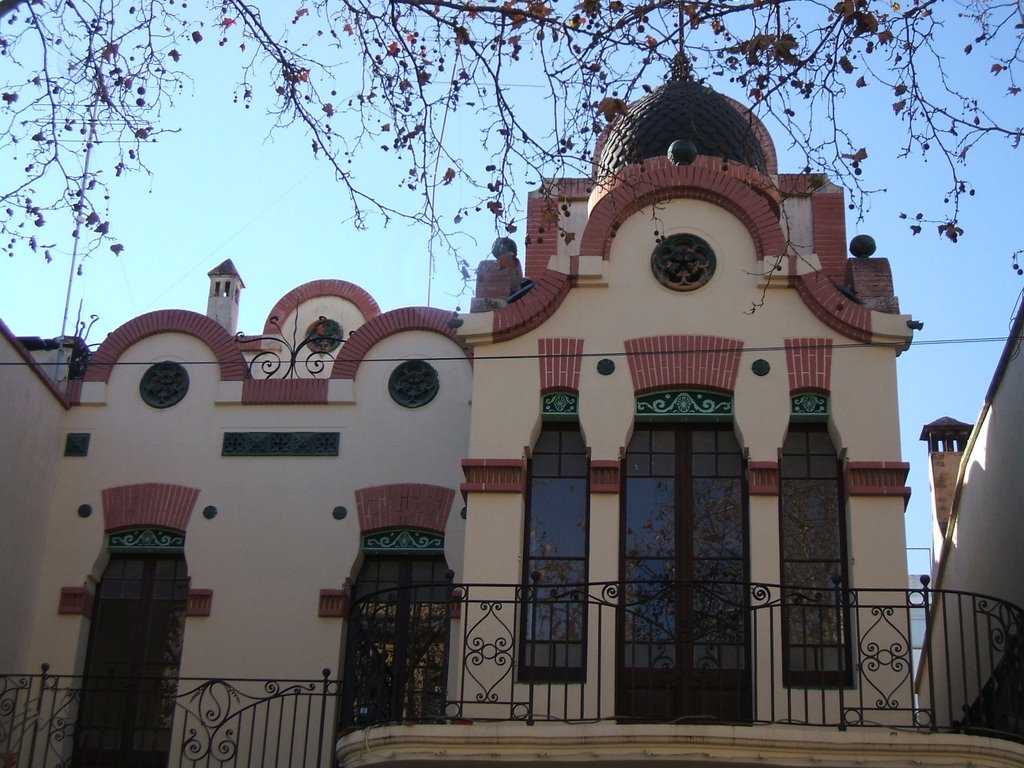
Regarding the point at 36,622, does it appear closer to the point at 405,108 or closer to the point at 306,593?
the point at 306,593

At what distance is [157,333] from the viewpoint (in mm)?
16141

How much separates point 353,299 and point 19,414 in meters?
7.71

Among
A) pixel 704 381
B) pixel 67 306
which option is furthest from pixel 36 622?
pixel 704 381

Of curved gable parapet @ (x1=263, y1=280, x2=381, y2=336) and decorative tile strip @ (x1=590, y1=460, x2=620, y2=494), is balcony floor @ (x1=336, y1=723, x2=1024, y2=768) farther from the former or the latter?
curved gable parapet @ (x1=263, y1=280, x2=381, y2=336)

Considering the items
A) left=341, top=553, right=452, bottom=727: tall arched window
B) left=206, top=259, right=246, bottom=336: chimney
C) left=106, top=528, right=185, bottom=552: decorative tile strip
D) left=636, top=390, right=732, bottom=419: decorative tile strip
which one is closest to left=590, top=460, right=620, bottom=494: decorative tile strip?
left=636, top=390, right=732, bottom=419: decorative tile strip

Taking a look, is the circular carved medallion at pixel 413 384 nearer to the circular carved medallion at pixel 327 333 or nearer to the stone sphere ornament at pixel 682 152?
the circular carved medallion at pixel 327 333

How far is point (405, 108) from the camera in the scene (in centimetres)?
1104

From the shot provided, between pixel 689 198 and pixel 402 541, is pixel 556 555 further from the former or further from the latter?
pixel 689 198

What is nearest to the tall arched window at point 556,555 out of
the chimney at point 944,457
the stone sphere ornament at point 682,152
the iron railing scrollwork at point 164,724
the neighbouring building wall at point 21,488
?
the iron railing scrollwork at point 164,724

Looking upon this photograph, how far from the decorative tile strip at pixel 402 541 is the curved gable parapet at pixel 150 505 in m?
1.80

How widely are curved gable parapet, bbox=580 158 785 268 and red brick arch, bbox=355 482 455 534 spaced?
2825 millimetres

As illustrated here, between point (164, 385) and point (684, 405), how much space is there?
554cm

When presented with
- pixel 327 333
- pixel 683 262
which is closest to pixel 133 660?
pixel 683 262

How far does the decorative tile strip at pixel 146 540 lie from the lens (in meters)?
15.3
